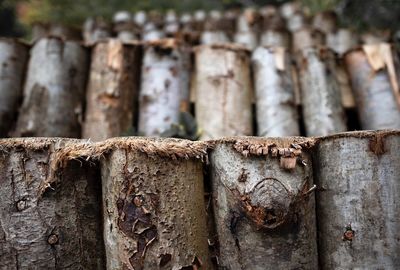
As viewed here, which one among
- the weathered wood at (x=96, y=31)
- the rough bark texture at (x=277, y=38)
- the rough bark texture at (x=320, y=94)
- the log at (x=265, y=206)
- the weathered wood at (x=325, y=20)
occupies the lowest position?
the log at (x=265, y=206)

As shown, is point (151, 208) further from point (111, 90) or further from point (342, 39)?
point (342, 39)

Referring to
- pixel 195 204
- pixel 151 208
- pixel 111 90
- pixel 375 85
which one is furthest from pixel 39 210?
pixel 375 85

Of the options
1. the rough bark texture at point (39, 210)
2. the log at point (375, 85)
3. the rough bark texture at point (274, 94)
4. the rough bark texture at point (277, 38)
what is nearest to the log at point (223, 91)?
the rough bark texture at point (274, 94)

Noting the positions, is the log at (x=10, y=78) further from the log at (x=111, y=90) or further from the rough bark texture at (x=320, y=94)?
the rough bark texture at (x=320, y=94)

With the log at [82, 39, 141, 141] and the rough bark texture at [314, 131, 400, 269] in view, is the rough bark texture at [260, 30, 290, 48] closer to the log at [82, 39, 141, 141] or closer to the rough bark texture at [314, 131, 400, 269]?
the log at [82, 39, 141, 141]

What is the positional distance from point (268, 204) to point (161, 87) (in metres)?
1.39

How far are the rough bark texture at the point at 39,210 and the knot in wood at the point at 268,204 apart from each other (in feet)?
1.83

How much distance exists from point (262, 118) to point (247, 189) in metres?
1.17

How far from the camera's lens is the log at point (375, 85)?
242cm

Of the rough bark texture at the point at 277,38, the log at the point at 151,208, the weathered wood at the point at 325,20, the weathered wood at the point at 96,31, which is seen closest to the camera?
the log at the point at 151,208

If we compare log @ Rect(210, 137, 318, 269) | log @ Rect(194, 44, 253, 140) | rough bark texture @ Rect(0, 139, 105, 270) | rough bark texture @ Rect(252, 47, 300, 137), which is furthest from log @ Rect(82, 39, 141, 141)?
log @ Rect(210, 137, 318, 269)

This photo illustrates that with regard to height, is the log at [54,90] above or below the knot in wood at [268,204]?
above

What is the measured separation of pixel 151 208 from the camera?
1.31 metres

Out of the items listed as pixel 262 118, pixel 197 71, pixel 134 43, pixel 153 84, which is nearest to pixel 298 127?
pixel 262 118
